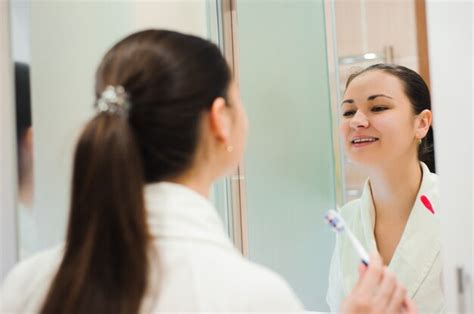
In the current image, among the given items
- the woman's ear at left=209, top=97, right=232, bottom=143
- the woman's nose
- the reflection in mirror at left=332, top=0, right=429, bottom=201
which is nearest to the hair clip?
the woman's ear at left=209, top=97, right=232, bottom=143

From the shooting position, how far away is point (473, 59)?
2.23ft

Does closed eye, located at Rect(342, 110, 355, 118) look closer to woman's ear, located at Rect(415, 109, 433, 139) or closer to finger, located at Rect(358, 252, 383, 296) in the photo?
woman's ear, located at Rect(415, 109, 433, 139)

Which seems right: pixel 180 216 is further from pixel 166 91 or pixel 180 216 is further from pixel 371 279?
pixel 371 279

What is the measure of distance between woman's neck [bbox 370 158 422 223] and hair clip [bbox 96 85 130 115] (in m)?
0.74

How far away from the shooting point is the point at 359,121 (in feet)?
3.80

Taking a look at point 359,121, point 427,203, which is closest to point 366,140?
point 359,121

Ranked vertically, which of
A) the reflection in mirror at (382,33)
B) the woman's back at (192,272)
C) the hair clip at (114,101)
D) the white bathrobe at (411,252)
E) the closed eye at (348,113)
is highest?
the reflection in mirror at (382,33)

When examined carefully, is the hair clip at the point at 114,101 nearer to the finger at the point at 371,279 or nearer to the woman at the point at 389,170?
the finger at the point at 371,279

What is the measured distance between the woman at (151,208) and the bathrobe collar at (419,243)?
1.41 feet

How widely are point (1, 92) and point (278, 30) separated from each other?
2.10 feet

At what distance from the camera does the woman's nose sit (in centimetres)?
116

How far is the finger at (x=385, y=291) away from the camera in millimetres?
685

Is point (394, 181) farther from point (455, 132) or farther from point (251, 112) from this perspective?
point (455, 132)

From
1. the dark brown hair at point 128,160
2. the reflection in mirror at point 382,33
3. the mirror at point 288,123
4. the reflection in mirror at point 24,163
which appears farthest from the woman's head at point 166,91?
the reflection in mirror at point 382,33
